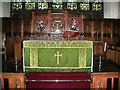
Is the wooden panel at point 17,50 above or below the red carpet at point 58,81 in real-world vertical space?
above

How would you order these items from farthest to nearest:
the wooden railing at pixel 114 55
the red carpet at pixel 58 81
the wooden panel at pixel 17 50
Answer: the wooden panel at pixel 17 50, the wooden railing at pixel 114 55, the red carpet at pixel 58 81

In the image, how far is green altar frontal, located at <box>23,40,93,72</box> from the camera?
209 inches

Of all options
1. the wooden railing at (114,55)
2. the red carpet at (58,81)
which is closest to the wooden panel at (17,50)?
the red carpet at (58,81)

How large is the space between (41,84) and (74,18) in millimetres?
5891

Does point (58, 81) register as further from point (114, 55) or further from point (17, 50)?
point (17, 50)

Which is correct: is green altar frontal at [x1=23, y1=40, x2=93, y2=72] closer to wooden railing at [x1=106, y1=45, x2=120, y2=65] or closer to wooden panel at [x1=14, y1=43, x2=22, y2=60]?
wooden railing at [x1=106, y1=45, x2=120, y2=65]

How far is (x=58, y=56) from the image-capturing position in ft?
17.5

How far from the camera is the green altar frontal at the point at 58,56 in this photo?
5.30 m

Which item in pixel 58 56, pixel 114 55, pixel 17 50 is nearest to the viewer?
pixel 58 56

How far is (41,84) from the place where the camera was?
15.3ft

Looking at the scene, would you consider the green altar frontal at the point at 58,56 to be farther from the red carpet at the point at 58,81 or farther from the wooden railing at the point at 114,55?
the wooden railing at the point at 114,55

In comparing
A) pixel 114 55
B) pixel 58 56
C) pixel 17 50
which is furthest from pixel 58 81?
pixel 17 50

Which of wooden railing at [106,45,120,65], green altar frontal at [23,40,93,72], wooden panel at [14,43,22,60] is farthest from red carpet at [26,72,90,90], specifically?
wooden panel at [14,43,22,60]

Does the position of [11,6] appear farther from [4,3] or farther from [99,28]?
[99,28]
